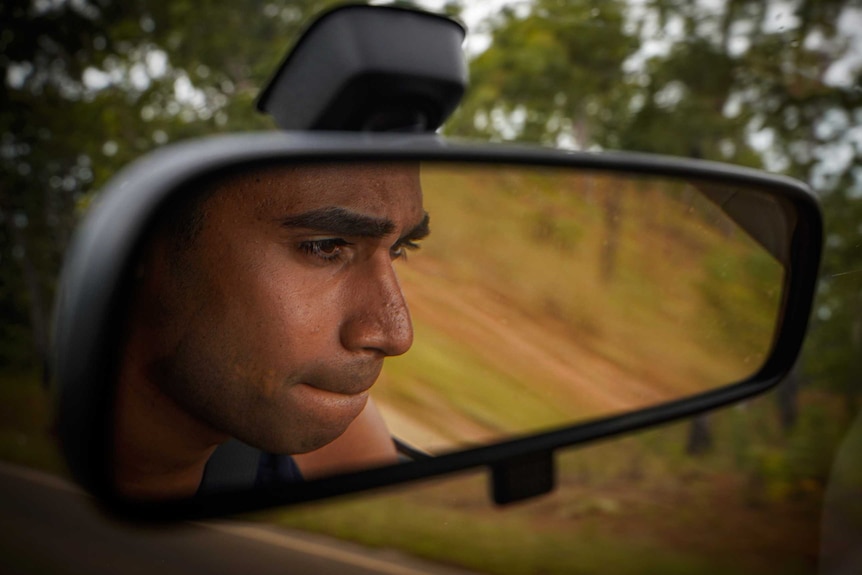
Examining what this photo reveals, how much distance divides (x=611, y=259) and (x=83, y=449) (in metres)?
2.31

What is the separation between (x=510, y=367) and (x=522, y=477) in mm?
509

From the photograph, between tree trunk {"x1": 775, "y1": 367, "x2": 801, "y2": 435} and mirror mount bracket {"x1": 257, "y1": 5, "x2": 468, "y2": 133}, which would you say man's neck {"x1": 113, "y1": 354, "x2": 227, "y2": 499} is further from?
tree trunk {"x1": 775, "y1": 367, "x2": 801, "y2": 435}

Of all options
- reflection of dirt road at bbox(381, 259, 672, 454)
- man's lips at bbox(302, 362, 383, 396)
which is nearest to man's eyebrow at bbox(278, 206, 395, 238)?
reflection of dirt road at bbox(381, 259, 672, 454)

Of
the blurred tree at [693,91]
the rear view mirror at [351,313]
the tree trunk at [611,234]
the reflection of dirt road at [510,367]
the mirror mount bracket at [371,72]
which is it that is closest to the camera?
the rear view mirror at [351,313]

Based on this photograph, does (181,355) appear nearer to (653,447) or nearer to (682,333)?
(682,333)

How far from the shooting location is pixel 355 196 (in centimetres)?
147

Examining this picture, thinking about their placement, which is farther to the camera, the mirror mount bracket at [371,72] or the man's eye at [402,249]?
the mirror mount bracket at [371,72]

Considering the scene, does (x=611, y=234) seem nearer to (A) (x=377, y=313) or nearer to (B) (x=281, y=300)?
(A) (x=377, y=313)

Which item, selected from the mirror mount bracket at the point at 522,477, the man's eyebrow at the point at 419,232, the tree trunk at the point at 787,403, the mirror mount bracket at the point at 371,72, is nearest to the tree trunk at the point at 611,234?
the mirror mount bracket at the point at 371,72

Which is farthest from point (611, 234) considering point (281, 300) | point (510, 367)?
point (281, 300)

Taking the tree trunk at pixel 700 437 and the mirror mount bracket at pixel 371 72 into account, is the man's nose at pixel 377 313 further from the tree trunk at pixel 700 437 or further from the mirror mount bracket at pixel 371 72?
the tree trunk at pixel 700 437

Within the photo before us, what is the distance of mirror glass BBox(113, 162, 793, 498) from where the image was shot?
54.2 inches

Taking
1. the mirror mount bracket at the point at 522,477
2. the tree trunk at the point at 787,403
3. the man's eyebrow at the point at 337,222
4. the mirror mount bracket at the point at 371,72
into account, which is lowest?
the tree trunk at the point at 787,403

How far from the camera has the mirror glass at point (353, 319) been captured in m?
1.38
